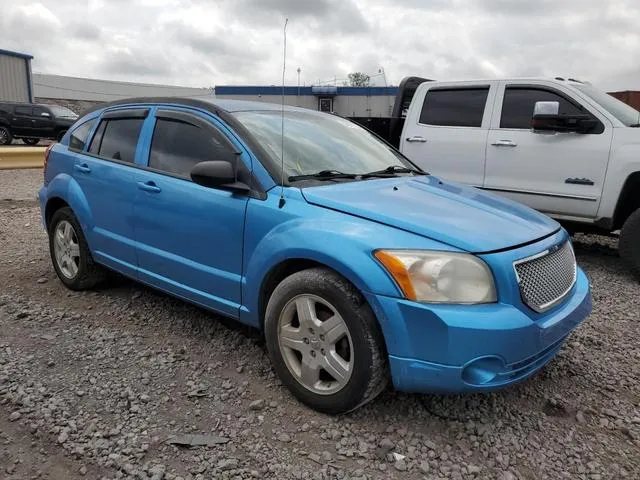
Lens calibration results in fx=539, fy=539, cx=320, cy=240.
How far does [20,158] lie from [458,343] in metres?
10.4

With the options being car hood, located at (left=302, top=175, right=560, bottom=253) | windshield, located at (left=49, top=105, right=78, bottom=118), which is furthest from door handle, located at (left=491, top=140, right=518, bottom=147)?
windshield, located at (left=49, top=105, right=78, bottom=118)

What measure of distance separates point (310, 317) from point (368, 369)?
0.40 meters

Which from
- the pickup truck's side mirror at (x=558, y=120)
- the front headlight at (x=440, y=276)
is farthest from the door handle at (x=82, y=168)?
the pickup truck's side mirror at (x=558, y=120)

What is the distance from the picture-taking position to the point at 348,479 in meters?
2.30

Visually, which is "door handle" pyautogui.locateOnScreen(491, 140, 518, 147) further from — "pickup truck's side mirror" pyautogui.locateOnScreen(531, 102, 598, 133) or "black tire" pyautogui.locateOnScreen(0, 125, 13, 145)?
"black tire" pyautogui.locateOnScreen(0, 125, 13, 145)

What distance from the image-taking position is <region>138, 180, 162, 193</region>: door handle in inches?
139

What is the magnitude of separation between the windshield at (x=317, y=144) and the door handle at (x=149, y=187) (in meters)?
0.71

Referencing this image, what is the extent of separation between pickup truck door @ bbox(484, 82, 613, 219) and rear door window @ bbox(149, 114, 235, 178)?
11.7 feet

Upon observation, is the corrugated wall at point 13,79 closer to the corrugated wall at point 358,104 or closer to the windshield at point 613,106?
the corrugated wall at point 358,104

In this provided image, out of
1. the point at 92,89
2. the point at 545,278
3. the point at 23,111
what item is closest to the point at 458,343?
the point at 545,278

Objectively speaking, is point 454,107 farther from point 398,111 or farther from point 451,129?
point 398,111

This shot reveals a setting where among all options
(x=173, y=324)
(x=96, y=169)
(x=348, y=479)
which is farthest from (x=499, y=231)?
(x=96, y=169)

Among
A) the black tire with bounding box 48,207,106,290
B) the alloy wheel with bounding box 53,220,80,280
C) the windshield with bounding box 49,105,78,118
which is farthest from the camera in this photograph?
the windshield with bounding box 49,105,78,118

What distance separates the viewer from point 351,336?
2521 millimetres
